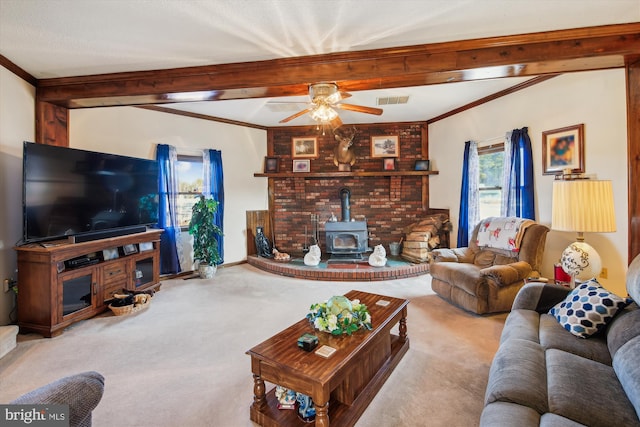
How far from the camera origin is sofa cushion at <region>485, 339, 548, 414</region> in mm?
1299

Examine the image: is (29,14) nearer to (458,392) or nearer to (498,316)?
(458,392)

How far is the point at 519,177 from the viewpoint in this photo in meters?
3.83

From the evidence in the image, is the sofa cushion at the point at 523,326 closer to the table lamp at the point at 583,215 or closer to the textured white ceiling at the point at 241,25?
the table lamp at the point at 583,215

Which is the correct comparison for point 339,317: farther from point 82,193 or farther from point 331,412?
point 82,193

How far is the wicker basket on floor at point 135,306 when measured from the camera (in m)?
3.26

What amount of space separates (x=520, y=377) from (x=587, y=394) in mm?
252

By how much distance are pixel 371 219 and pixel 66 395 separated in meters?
5.22

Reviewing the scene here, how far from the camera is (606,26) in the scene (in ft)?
7.34

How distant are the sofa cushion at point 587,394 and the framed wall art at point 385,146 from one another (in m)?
A: 4.61

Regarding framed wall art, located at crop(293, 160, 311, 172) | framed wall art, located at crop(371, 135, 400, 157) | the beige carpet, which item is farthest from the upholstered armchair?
framed wall art, located at crop(293, 160, 311, 172)

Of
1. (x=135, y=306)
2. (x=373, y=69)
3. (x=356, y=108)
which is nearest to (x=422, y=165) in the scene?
(x=356, y=108)

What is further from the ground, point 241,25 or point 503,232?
point 241,25

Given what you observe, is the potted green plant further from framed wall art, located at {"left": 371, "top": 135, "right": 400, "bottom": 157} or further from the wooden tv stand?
framed wall art, located at {"left": 371, "top": 135, "right": 400, "bottom": 157}

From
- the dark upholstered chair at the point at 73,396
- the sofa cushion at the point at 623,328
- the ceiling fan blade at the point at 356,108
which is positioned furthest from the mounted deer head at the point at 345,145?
the dark upholstered chair at the point at 73,396
